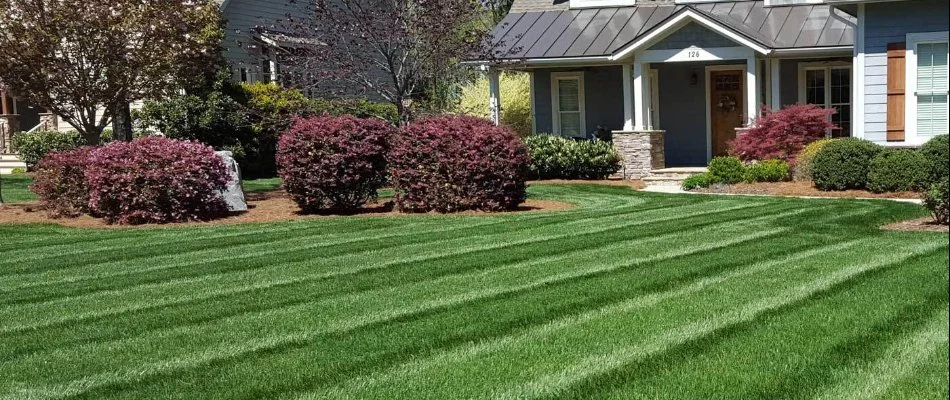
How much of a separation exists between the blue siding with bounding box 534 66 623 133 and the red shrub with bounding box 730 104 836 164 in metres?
5.34

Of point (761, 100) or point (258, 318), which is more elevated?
point (761, 100)

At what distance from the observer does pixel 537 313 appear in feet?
22.5

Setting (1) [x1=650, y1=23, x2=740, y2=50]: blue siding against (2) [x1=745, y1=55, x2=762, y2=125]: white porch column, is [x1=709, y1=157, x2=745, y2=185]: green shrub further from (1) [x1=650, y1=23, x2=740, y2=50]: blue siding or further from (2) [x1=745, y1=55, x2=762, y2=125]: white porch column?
(1) [x1=650, y1=23, x2=740, y2=50]: blue siding

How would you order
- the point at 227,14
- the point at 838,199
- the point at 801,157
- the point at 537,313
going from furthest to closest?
1. the point at 227,14
2. the point at 801,157
3. the point at 838,199
4. the point at 537,313

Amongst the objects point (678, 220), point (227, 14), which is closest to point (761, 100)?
point (678, 220)

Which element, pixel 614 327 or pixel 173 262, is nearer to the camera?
pixel 614 327

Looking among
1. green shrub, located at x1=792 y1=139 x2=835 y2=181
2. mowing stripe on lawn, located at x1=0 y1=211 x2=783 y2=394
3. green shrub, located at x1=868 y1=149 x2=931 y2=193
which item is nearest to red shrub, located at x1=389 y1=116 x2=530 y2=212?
green shrub, located at x1=792 y1=139 x2=835 y2=181

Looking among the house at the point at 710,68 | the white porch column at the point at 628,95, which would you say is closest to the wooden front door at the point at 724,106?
the house at the point at 710,68

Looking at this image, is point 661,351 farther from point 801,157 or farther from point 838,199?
point 801,157

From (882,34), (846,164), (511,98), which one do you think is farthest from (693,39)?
(511,98)

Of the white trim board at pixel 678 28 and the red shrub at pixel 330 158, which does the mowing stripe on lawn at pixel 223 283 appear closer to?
the red shrub at pixel 330 158

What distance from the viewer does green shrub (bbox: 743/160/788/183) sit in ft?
57.3

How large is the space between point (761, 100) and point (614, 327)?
1636 centimetres

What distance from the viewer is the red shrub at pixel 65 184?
15164 mm
